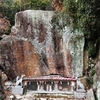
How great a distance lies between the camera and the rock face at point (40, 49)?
1242cm

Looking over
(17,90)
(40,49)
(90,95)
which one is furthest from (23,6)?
(90,95)

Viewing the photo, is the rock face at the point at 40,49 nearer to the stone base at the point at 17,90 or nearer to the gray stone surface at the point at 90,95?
the stone base at the point at 17,90

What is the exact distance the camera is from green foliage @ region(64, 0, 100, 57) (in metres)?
9.68

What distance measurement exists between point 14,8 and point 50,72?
8.71 metres

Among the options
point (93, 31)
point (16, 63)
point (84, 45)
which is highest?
point (93, 31)

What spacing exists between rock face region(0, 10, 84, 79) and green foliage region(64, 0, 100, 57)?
768mm

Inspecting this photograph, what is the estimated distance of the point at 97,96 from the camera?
10.4 metres

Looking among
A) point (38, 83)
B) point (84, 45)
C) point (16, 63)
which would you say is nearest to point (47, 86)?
point (38, 83)

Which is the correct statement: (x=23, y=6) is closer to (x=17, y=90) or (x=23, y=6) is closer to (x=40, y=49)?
(x=40, y=49)

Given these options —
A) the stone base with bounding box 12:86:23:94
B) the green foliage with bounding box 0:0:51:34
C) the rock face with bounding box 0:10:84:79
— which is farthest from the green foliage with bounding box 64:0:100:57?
the stone base with bounding box 12:86:23:94

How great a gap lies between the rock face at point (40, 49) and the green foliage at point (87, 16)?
0.77 meters

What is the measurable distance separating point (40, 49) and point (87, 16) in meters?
4.35

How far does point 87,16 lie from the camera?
32.2 feet

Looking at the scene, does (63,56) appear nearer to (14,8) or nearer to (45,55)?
(45,55)
